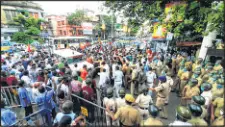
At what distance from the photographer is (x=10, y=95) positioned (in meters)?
5.34

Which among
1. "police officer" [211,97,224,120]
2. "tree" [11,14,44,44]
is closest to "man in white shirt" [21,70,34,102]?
"tree" [11,14,44,44]

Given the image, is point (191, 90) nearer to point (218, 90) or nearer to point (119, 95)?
point (218, 90)

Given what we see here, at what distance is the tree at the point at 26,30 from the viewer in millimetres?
4445

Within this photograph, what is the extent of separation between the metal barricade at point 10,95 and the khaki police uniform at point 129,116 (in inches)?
145

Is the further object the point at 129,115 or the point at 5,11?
the point at 5,11

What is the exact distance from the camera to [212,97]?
4.13 metres

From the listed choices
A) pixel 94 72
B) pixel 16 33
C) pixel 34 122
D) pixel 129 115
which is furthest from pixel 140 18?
pixel 34 122

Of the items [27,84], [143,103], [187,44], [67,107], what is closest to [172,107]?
[143,103]

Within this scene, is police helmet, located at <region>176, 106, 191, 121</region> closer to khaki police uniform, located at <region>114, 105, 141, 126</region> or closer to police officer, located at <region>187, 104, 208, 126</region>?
police officer, located at <region>187, 104, 208, 126</region>

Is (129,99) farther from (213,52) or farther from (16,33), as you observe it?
(213,52)

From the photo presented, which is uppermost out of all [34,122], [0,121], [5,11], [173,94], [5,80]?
[5,11]

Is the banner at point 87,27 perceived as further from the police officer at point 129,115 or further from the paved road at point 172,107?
the police officer at point 129,115

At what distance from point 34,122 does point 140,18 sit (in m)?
4.69

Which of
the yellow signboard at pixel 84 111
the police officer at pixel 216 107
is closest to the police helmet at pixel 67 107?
the yellow signboard at pixel 84 111
